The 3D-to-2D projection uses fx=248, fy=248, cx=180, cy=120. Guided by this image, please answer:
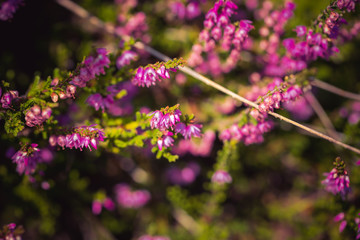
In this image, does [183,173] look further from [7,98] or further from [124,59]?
[7,98]

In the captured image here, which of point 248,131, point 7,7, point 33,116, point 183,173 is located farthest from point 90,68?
point 183,173

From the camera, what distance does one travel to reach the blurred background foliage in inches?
131

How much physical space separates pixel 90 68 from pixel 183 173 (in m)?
2.48

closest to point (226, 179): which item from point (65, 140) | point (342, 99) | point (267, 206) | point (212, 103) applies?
point (212, 103)

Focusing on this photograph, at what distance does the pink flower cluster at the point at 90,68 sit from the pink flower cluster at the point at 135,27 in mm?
1233

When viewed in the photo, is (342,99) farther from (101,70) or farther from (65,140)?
(65,140)

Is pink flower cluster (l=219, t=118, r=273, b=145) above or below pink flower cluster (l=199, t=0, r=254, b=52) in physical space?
below

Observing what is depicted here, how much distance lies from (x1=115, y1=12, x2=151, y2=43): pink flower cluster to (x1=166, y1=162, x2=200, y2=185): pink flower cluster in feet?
6.83

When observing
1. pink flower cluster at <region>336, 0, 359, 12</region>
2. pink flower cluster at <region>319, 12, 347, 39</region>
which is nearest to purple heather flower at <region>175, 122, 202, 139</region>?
pink flower cluster at <region>319, 12, 347, 39</region>

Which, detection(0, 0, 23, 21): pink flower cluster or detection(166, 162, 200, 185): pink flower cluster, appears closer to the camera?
detection(0, 0, 23, 21): pink flower cluster

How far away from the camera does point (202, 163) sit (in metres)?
4.46

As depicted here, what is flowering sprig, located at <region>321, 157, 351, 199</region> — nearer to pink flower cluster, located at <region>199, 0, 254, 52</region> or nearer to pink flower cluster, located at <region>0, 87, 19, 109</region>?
pink flower cluster, located at <region>199, 0, 254, 52</region>

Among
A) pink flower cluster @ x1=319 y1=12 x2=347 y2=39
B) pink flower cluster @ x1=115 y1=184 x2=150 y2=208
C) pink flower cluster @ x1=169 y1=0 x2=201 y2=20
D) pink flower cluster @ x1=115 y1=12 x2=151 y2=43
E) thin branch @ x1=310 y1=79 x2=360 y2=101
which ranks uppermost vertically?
pink flower cluster @ x1=169 y1=0 x2=201 y2=20

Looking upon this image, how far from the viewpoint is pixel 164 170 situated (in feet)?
14.5
